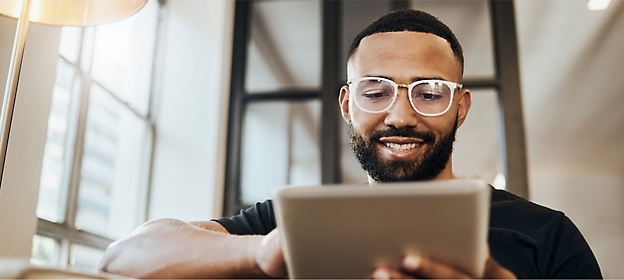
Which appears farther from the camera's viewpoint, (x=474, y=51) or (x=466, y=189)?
(x=474, y=51)

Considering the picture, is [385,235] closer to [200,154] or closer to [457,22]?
[200,154]

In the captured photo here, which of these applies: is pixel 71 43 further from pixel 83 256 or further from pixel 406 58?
pixel 406 58

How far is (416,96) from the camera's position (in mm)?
1271

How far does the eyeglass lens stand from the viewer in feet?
4.17

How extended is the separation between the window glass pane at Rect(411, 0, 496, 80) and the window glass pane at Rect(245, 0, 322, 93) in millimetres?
656

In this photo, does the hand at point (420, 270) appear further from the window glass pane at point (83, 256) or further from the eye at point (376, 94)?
the window glass pane at point (83, 256)

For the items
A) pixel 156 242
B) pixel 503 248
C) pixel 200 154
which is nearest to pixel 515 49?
pixel 200 154

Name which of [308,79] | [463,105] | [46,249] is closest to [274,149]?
[308,79]

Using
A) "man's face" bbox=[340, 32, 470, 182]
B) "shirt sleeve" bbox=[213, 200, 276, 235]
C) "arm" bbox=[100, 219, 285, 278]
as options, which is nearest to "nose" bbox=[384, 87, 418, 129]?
"man's face" bbox=[340, 32, 470, 182]

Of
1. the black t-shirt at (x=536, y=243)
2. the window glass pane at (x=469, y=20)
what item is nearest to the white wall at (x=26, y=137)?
the black t-shirt at (x=536, y=243)

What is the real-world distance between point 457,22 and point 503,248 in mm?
2747

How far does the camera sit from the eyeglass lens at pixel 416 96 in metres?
1.27

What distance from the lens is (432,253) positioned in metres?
0.69

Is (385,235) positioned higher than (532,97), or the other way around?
(532,97)
